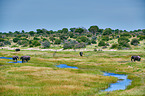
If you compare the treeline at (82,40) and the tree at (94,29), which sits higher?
the tree at (94,29)

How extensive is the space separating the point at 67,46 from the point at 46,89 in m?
62.9

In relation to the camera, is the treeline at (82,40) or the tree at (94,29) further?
the tree at (94,29)

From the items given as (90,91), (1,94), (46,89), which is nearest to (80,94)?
(90,91)

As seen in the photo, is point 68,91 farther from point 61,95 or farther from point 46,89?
point 46,89

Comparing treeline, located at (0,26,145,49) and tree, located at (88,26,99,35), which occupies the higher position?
tree, located at (88,26,99,35)

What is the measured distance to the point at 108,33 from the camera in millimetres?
120062

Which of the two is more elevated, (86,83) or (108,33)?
(108,33)

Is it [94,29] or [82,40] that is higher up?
[94,29]

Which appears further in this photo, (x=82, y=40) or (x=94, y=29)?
(x=94, y=29)

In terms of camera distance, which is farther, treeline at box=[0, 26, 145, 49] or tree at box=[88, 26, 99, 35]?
tree at box=[88, 26, 99, 35]

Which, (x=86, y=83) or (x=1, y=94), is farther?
(x=86, y=83)

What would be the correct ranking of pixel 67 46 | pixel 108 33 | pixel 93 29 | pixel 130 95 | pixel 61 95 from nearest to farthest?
1. pixel 130 95
2. pixel 61 95
3. pixel 67 46
4. pixel 108 33
5. pixel 93 29

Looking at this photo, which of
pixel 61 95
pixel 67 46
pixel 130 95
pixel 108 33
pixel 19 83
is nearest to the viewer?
pixel 130 95

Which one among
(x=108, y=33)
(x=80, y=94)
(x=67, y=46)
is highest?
(x=108, y=33)
